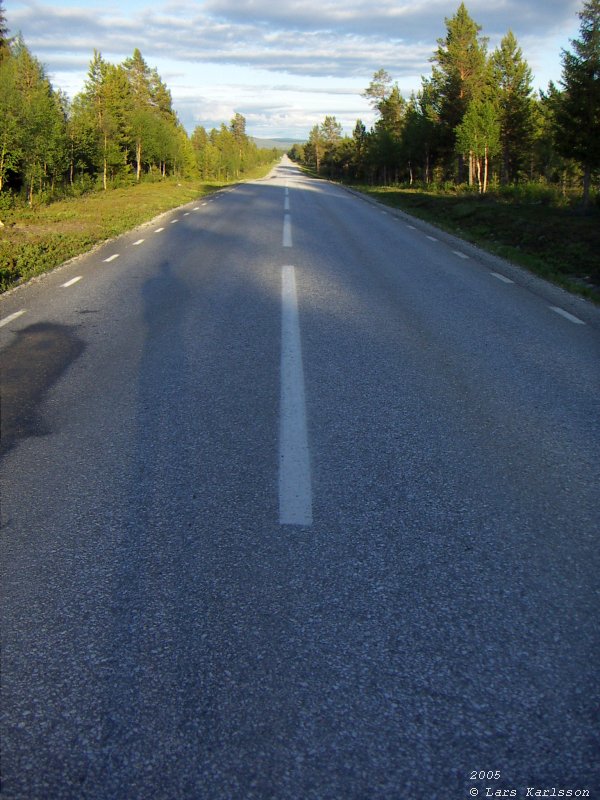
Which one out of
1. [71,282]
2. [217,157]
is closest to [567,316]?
[71,282]

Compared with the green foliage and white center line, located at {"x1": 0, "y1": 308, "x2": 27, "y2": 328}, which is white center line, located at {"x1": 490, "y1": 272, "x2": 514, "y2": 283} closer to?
white center line, located at {"x1": 0, "y1": 308, "x2": 27, "y2": 328}

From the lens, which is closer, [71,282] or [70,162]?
[71,282]

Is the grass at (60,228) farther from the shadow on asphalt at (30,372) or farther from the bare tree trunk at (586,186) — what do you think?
the bare tree trunk at (586,186)

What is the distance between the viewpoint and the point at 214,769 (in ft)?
7.02

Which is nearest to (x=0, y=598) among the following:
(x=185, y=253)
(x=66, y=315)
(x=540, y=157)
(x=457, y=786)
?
(x=457, y=786)

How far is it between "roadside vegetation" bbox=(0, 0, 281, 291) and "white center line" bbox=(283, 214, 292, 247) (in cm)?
481

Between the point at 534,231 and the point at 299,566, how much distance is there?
16.4 m

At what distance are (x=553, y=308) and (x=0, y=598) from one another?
822cm

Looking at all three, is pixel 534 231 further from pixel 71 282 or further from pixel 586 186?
pixel 71 282

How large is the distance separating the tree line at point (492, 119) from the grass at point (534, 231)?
2912 millimetres

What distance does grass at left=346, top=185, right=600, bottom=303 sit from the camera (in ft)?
41.0

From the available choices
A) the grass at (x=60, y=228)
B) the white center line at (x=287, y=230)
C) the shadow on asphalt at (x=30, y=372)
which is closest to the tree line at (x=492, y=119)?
the white center line at (x=287, y=230)

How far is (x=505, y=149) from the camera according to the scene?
50500mm

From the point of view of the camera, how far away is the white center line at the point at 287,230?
49.6 feet
